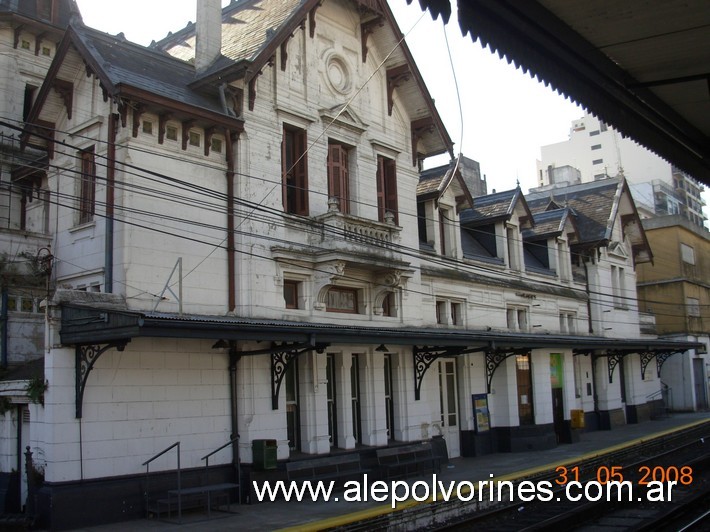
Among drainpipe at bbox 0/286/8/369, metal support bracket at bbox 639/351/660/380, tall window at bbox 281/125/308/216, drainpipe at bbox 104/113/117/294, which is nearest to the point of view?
drainpipe at bbox 104/113/117/294

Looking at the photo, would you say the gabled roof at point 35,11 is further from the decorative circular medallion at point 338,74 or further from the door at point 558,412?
the door at point 558,412

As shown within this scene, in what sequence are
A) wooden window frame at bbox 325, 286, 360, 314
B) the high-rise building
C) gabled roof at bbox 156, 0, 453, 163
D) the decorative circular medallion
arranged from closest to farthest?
gabled roof at bbox 156, 0, 453, 163 < wooden window frame at bbox 325, 286, 360, 314 < the decorative circular medallion < the high-rise building

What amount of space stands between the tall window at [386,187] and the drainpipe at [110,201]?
27.8ft

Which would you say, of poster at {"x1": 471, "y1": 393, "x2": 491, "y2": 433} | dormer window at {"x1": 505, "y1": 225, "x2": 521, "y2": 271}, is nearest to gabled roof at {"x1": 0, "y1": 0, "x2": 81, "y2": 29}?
dormer window at {"x1": 505, "y1": 225, "x2": 521, "y2": 271}

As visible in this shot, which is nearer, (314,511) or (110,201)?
(314,511)

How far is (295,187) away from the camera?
62.4 ft

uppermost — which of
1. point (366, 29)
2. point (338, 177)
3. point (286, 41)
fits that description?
point (366, 29)

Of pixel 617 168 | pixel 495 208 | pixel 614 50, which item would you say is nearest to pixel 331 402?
pixel 495 208

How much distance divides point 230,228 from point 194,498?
6153 mm

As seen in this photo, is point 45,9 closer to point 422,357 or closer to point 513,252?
point 422,357

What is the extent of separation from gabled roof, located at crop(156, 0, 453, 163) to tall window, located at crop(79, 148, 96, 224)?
3.27 m

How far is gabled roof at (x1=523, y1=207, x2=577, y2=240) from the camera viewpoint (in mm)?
32250

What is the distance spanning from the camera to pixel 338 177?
20.6 m

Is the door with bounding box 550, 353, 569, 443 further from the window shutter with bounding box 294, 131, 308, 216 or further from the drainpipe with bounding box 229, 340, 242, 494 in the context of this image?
the drainpipe with bounding box 229, 340, 242, 494
